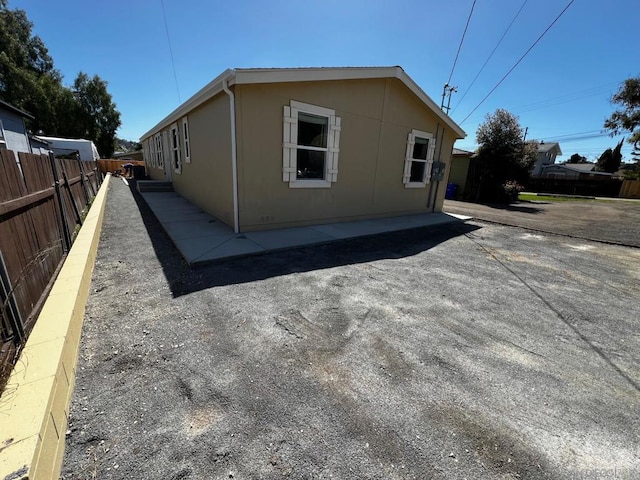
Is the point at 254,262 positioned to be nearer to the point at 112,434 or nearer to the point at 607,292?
the point at 112,434

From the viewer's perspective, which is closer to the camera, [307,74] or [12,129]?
[307,74]

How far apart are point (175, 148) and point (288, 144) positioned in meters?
6.87

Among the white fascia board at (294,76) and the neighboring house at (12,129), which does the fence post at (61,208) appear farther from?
the neighboring house at (12,129)

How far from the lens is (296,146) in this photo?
18.8ft

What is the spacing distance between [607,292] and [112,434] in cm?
569

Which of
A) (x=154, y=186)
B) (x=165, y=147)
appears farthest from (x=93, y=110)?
(x=154, y=186)

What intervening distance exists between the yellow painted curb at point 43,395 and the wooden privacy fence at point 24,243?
103mm

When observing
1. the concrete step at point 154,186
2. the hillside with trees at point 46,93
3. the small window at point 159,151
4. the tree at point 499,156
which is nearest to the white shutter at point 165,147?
the small window at point 159,151

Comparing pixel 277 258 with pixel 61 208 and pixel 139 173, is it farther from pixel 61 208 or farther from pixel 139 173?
pixel 139 173

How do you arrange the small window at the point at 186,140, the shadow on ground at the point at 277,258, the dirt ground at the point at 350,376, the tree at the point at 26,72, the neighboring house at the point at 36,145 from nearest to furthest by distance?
Result: 1. the dirt ground at the point at 350,376
2. the shadow on ground at the point at 277,258
3. the small window at the point at 186,140
4. the neighboring house at the point at 36,145
5. the tree at the point at 26,72

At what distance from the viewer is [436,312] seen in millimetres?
3057

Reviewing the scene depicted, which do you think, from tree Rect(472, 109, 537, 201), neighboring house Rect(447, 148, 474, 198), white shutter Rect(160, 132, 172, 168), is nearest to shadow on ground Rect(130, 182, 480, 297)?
white shutter Rect(160, 132, 172, 168)

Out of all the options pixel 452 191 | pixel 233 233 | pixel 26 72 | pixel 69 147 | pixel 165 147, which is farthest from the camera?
pixel 26 72

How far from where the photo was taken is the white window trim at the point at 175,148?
9820 mm
